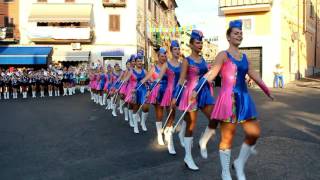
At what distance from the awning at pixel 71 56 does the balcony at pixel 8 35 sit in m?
3.58

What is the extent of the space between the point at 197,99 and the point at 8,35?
33.7 m

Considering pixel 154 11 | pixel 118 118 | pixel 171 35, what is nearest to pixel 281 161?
pixel 118 118

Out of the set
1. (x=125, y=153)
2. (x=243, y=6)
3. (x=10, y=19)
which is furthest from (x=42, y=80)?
(x=125, y=153)

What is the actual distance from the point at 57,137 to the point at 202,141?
4261 mm

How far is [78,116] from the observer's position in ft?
47.0

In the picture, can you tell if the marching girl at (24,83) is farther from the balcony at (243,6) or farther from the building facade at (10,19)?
the balcony at (243,6)

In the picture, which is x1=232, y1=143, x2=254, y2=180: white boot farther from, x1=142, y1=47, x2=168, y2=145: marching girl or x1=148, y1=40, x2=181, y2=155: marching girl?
x1=142, y1=47, x2=168, y2=145: marching girl

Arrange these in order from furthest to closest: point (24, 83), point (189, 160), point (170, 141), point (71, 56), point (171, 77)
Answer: point (71, 56), point (24, 83), point (171, 77), point (170, 141), point (189, 160)

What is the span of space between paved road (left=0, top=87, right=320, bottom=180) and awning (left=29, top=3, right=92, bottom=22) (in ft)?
84.0

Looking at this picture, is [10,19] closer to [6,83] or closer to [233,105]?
[6,83]

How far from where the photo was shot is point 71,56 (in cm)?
3706

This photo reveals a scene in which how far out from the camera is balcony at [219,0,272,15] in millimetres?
30406

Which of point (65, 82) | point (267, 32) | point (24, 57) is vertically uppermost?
point (267, 32)

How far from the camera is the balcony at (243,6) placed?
3041 cm
